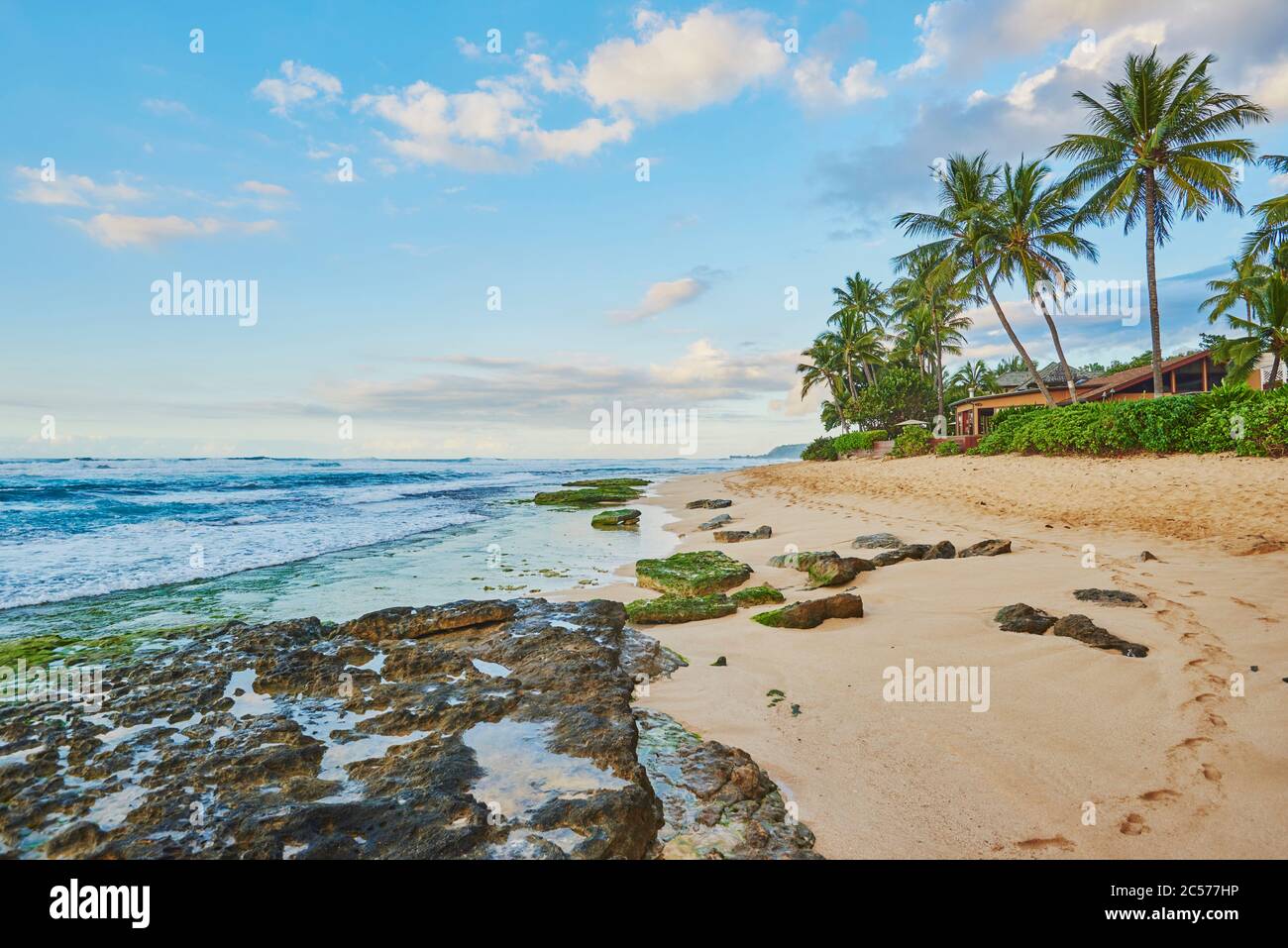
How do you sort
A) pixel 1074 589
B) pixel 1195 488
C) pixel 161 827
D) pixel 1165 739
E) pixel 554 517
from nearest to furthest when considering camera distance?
pixel 161 827, pixel 1165 739, pixel 1074 589, pixel 1195 488, pixel 554 517

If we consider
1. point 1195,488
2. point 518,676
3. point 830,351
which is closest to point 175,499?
point 518,676

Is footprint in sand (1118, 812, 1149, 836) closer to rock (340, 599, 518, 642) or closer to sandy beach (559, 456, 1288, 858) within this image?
sandy beach (559, 456, 1288, 858)

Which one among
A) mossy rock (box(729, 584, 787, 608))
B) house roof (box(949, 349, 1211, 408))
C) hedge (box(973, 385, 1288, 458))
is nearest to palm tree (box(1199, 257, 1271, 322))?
house roof (box(949, 349, 1211, 408))

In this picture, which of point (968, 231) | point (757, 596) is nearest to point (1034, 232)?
point (968, 231)

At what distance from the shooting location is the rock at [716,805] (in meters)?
2.69

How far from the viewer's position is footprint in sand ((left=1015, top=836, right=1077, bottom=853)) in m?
2.68

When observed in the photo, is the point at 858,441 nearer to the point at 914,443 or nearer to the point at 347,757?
the point at 914,443

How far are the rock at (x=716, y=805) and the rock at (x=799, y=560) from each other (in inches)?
195

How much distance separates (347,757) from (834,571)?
584cm

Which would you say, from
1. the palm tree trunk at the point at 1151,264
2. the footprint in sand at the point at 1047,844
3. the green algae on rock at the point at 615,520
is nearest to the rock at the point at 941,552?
the footprint in sand at the point at 1047,844

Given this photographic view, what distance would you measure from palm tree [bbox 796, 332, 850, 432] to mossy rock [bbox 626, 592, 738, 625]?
49.6 m

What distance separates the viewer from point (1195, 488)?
1230 cm
